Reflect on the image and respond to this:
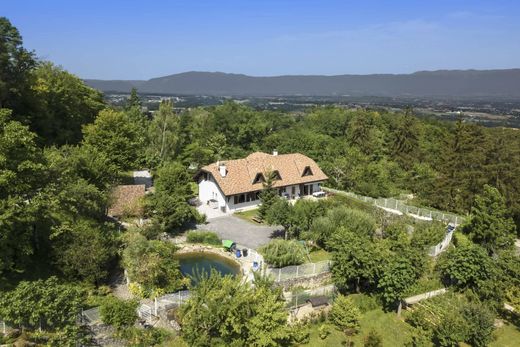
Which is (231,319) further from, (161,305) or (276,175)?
(276,175)

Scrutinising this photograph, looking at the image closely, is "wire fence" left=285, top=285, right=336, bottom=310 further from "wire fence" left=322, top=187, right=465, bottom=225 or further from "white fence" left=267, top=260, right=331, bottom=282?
"wire fence" left=322, top=187, right=465, bottom=225

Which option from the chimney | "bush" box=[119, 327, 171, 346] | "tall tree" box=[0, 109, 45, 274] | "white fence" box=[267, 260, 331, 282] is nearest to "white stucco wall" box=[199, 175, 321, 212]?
the chimney

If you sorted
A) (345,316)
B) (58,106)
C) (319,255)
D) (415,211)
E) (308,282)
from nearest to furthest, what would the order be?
1. (345,316)
2. (308,282)
3. (319,255)
4. (415,211)
5. (58,106)

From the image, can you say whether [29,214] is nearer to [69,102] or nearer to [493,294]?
[493,294]

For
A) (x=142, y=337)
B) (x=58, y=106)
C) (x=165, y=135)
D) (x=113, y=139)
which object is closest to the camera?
(x=142, y=337)

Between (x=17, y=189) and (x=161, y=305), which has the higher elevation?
(x=17, y=189)

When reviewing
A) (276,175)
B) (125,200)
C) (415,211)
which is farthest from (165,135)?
(415,211)

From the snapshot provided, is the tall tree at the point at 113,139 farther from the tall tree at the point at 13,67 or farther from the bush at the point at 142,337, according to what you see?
the bush at the point at 142,337
